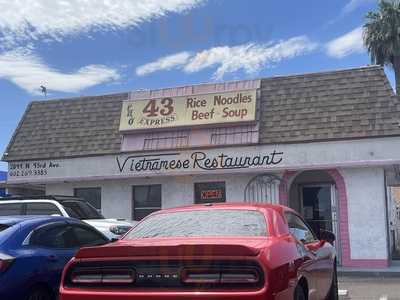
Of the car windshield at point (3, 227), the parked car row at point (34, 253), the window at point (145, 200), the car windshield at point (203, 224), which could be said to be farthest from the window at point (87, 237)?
the window at point (145, 200)

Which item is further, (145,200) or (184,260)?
(145,200)

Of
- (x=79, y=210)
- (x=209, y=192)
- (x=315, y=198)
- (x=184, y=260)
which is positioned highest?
(x=209, y=192)

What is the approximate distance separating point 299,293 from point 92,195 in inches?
569

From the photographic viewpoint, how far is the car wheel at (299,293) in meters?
5.48

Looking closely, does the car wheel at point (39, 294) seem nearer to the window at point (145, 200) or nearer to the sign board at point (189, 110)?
the sign board at point (189, 110)

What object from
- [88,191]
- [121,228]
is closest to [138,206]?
[88,191]

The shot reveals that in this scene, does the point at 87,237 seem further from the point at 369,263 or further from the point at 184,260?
the point at 369,263

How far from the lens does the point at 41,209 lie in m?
13.0

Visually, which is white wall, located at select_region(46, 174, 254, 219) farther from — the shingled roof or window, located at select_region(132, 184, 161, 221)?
the shingled roof

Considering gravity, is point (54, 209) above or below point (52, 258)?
above

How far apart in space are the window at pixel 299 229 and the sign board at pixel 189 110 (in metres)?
9.97

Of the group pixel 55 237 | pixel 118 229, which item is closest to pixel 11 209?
pixel 118 229

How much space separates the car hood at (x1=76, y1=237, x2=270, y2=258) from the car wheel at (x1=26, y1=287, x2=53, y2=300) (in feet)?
5.97

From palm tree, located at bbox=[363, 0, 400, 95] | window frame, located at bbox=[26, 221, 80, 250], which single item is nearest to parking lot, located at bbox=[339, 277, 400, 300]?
window frame, located at bbox=[26, 221, 80, 250]
